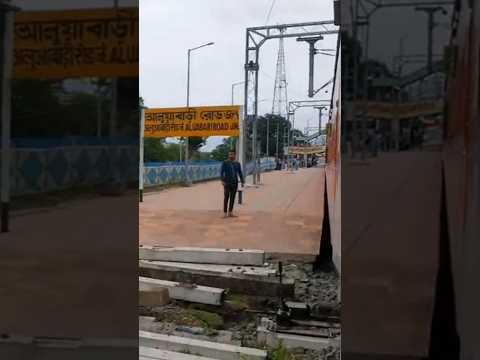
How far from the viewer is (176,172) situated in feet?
66.0

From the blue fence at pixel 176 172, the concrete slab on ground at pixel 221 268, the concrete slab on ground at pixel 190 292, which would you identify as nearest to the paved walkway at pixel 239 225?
the concrete slab on ground at pixel 221 268

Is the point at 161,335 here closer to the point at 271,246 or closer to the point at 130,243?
the point at 130,243

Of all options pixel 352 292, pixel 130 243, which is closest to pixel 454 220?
pixel 352 292

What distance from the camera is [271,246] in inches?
247

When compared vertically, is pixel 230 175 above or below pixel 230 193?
above

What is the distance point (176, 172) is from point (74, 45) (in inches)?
712

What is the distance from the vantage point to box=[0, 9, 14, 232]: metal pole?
6.94 ft

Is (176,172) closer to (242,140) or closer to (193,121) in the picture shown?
(193,121)

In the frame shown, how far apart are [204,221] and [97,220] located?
689 centimetres

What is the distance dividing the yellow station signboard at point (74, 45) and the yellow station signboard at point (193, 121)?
12.1 metres

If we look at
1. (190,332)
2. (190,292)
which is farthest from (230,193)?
(190,332)

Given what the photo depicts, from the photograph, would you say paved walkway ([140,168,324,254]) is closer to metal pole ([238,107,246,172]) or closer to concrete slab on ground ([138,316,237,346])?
metal pole ([238,107,246,172])

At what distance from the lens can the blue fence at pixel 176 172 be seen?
1790cm

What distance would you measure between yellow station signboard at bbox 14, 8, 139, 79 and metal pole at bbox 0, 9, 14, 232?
0.08 feet
